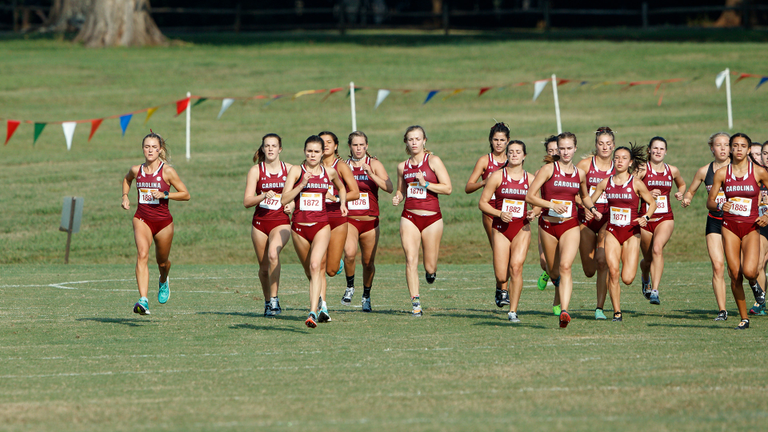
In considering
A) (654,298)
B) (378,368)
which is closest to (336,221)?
(378,368)

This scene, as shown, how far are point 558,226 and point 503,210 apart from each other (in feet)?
2.35

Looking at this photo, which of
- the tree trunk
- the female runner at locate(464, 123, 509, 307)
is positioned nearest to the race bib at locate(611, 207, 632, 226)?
the female runner at locate(464, 123, 509, 307)

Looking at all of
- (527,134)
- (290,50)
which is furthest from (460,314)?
(290,50)

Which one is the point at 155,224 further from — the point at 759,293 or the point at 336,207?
the point at 759,293

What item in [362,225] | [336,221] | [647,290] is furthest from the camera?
[647,290]

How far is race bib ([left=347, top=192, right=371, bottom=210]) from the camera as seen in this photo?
460 inches

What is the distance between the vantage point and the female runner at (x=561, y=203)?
975 cm

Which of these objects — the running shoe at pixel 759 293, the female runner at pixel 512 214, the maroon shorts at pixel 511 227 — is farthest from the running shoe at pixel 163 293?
the running shoe at pixel 759 293

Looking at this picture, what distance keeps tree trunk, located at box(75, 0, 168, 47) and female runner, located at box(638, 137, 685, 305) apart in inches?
1425

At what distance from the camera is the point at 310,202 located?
32.4ft

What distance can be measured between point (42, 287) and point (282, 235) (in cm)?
542

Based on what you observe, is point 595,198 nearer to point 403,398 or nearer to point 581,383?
point 581,383

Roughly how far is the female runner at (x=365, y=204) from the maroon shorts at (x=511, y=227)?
1.55 meters

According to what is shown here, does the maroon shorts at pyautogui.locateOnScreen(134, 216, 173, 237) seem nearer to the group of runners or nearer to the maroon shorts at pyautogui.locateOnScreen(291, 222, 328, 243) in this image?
the group of runners
